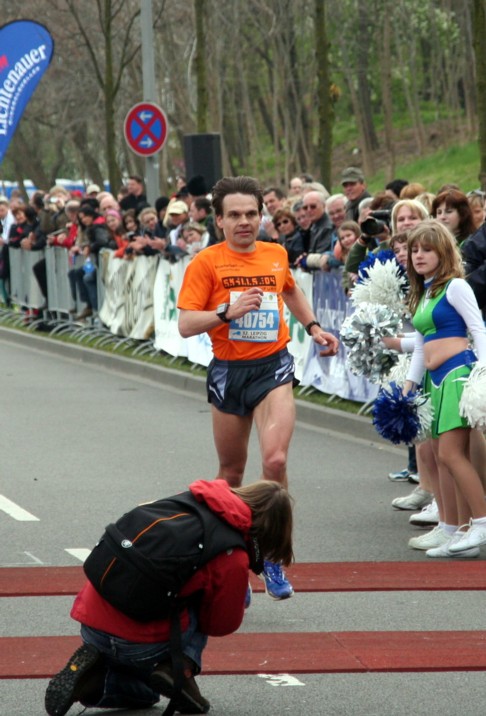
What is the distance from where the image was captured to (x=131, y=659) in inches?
219

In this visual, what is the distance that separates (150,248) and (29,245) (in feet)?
15.9

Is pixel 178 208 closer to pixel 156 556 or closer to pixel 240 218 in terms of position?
pixel 240 218

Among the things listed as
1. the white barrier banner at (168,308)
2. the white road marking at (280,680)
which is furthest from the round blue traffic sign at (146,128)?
the white road marking at (280,680)

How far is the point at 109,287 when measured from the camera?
69.7 ft

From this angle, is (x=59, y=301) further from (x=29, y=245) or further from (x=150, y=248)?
(x=150, y=248)

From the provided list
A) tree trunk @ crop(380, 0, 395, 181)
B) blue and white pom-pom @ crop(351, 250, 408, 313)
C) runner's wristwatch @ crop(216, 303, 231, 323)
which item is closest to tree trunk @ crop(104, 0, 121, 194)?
tree trunk @ crop(380, 0, 395, 181)

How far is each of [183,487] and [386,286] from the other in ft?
7.93

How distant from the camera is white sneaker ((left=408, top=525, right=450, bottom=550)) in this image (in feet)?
29.5

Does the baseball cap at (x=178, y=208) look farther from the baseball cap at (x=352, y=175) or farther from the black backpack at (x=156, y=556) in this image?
the black backpack at (x=156, y=556)

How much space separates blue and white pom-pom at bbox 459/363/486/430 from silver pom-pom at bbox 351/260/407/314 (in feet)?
3.33

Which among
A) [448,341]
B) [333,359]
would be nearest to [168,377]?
[333,359]

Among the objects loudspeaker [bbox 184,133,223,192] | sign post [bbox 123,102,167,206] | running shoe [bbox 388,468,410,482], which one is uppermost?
sign post [bbox 123,102,167,206]

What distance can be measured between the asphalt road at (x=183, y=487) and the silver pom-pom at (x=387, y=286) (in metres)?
1.41

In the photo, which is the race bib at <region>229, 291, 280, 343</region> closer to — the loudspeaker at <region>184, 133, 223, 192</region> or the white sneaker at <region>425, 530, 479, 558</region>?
the white sneaker at <region>425, 530, 479, 558</region>
